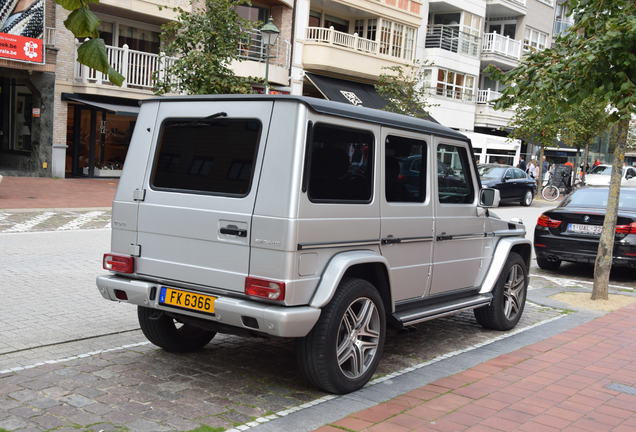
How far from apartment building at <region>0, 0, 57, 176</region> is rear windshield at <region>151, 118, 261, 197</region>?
18.5 metres

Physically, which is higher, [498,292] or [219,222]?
[219,222]

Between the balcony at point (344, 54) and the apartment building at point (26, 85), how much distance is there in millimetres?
11004

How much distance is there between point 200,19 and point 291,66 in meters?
10.7

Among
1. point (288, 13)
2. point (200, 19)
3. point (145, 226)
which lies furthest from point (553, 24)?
point (145, 226)

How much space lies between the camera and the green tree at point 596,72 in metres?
7.21

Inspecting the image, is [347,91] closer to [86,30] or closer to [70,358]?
[70,358]

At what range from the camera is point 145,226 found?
16.9ft

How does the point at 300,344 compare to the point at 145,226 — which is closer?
the point at 300,344

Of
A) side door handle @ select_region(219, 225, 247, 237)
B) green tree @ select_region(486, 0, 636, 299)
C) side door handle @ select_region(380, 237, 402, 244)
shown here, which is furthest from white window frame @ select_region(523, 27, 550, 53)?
side door handle @ select_region(219, 225, 247, 237)

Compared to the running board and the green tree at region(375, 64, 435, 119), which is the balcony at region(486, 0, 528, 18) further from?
the running board

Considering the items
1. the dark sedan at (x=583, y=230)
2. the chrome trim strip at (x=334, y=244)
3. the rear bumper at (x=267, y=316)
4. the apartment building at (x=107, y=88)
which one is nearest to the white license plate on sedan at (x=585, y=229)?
the dark sedan at (x=583, y=230)

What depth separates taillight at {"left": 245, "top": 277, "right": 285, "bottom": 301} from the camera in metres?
4.47

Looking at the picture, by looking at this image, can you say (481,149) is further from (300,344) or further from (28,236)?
(300,344)

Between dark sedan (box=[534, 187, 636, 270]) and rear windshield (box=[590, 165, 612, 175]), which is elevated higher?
rear windshield (box=[590, 165, 612, 175])
